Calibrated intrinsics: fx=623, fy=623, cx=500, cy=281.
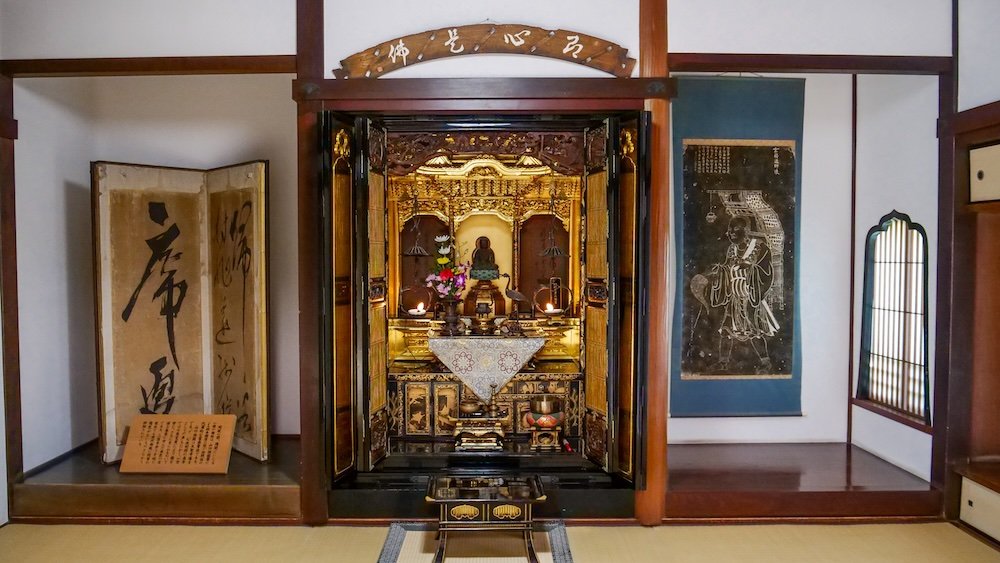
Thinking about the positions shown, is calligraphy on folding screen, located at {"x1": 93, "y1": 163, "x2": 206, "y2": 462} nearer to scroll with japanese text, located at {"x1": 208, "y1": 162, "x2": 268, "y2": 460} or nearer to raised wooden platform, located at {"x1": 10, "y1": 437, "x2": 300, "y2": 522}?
scroll with japanese text, located at {"x1": 208, "y1": 162, "x2": 268, "y2": 460}

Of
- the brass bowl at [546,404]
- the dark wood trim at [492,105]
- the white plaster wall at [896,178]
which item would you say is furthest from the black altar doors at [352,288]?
the white plaster wall at [896,178]

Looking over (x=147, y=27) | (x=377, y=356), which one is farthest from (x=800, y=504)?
(x=147, y=27)

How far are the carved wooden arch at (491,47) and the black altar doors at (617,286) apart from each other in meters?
0.38

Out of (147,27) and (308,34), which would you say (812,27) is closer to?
(308,34)

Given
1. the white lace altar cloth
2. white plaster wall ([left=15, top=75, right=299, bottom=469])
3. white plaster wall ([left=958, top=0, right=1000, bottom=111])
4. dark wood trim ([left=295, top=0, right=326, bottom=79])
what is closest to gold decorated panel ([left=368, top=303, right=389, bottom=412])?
the white lace altar cloth

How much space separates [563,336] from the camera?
511cm

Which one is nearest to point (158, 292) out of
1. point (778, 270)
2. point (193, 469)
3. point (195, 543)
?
point (193, 469)

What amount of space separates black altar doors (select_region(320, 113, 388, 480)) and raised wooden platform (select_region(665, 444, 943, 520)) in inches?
76.6

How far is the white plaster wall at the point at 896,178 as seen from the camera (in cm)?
394

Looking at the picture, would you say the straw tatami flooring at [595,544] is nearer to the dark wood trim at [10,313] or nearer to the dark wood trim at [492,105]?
the dark wood trim at [10,313]

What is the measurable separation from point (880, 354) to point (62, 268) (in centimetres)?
578

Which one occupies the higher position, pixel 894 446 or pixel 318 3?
pixel 318 3

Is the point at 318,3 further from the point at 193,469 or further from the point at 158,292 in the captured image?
the point at 193,469

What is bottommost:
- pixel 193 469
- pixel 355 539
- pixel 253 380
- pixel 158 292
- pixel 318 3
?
pixel 355 539
